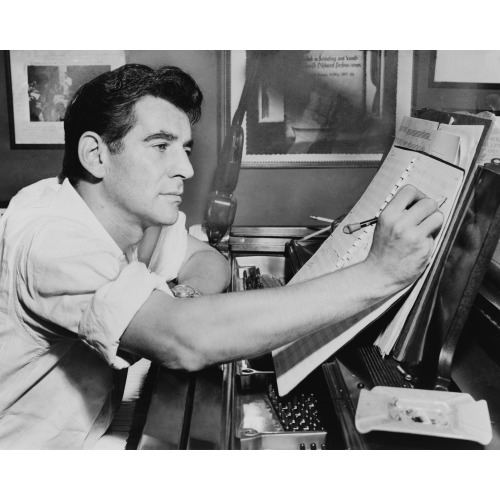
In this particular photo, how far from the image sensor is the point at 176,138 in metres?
1.40

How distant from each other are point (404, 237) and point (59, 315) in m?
0.69

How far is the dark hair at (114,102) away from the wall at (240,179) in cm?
111

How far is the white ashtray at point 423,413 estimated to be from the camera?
866 mm

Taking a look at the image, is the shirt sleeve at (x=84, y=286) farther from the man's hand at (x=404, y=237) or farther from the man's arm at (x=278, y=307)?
the man's hand at (x=404, y=237)

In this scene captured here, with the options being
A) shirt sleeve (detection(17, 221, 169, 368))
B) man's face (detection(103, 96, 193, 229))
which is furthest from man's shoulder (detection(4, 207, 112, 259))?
man's face (detection(103, 96, 193, 229))

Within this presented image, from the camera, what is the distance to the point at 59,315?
42.3 inches

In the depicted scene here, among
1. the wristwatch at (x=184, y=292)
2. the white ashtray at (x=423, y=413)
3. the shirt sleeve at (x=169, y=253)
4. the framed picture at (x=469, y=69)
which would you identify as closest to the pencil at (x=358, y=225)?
the white ashtray at (x=423, y=413)

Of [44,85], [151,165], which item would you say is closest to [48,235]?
[151,165]

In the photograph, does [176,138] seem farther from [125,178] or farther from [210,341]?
[210,341]

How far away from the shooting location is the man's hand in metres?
1.01

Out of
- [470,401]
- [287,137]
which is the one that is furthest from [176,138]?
[287,137]

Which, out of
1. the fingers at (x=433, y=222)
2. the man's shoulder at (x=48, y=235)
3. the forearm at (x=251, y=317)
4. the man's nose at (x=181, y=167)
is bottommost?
the forearm at (x=251, y=317)

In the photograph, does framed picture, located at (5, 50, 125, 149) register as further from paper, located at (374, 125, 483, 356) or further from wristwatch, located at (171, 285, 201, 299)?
paper, located at (374, 125, 483, 356)

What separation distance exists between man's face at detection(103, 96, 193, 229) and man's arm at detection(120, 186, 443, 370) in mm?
439
